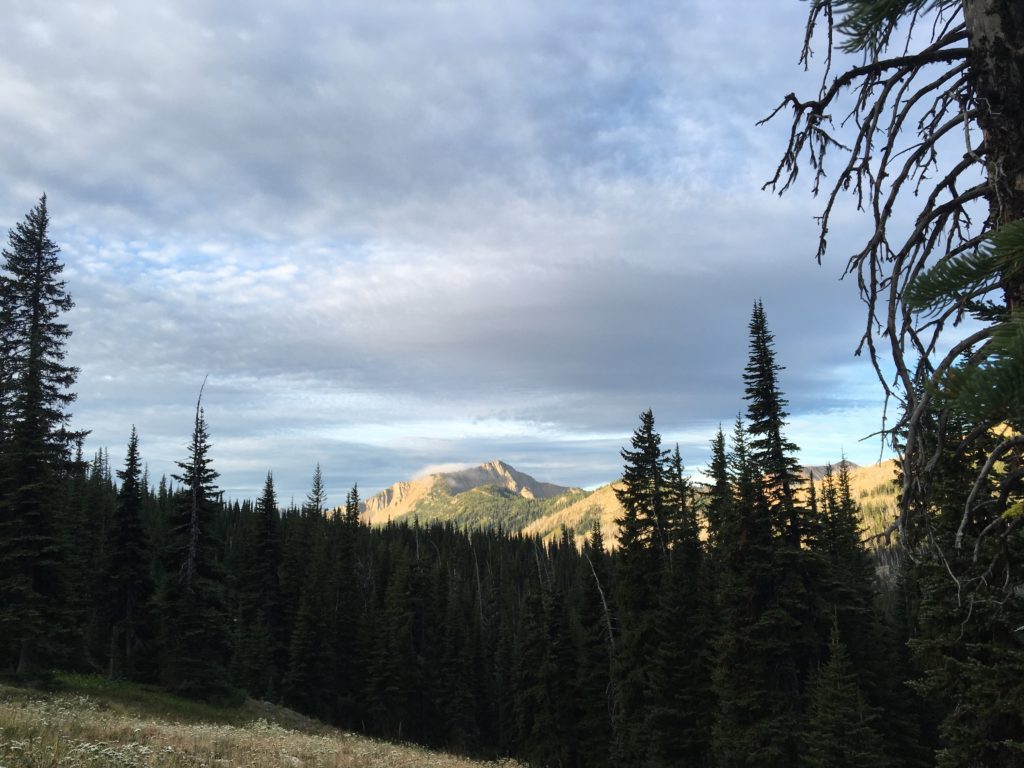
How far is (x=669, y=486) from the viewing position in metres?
37.3

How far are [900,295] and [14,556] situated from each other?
3763 cm

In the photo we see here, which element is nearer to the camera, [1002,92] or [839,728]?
[1002,92]

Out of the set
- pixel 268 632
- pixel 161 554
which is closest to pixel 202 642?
pixel 161 554

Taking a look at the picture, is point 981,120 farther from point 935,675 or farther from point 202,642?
point 202,642

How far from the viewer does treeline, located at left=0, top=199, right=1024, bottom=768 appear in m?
23.8

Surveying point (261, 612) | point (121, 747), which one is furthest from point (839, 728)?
point (261, 612)

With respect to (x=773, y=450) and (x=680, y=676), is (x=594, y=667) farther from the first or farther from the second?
(x=773, y=450)

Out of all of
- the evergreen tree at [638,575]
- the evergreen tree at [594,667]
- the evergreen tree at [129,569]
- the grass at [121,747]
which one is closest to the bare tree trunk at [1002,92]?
the grass at [121,747]

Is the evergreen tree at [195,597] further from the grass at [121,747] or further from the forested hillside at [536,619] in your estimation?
the grass at [121,747]

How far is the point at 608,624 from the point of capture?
133 ft

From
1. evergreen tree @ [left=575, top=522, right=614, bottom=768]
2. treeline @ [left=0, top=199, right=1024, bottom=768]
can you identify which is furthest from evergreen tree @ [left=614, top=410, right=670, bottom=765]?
evergreen tree @ [left=575, top=522, right=614, bottom=768]

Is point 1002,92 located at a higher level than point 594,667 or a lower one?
higher

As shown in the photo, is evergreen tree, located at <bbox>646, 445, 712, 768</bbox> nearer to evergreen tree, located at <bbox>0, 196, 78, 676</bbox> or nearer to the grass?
the grass

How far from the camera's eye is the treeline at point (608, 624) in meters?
23.8
